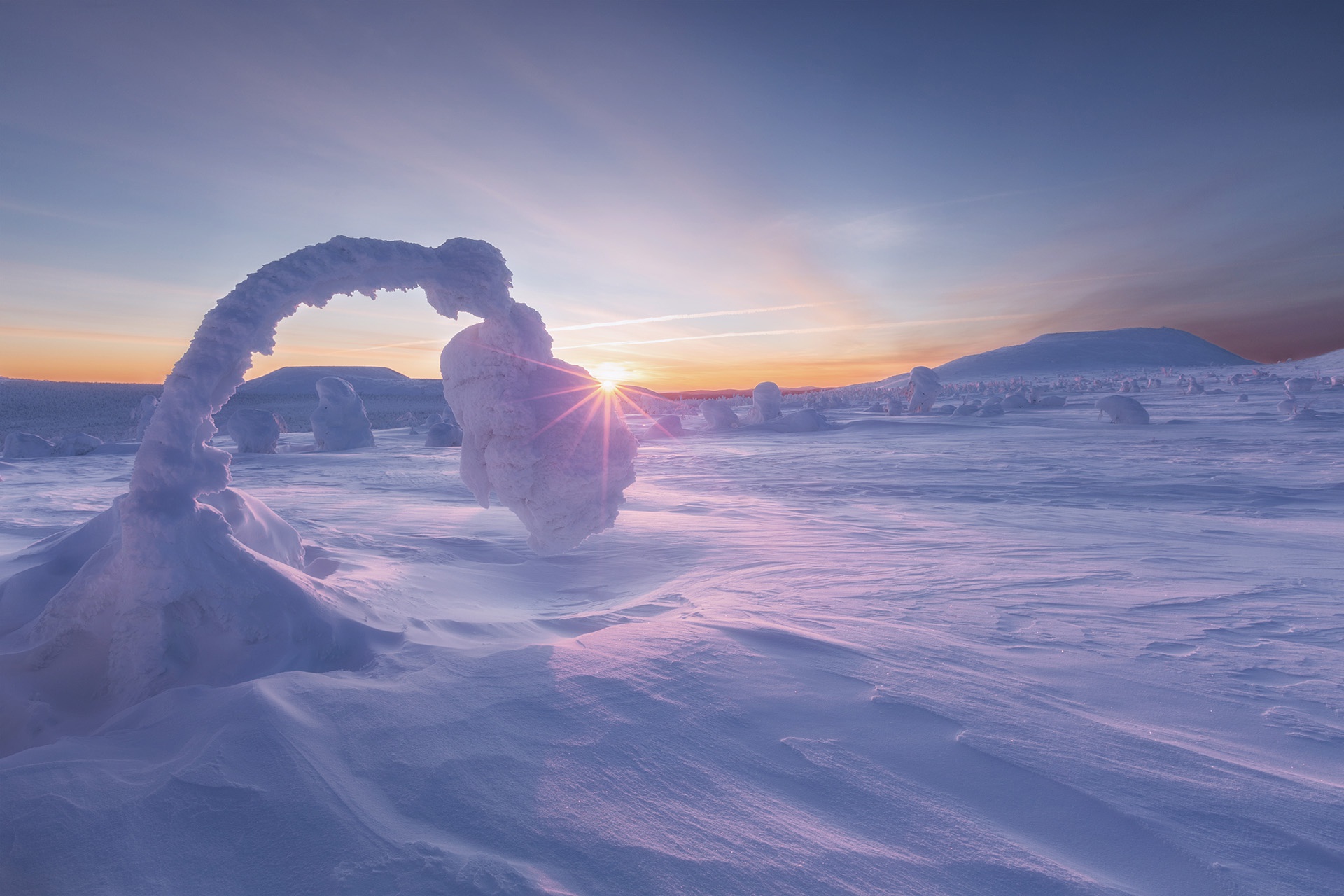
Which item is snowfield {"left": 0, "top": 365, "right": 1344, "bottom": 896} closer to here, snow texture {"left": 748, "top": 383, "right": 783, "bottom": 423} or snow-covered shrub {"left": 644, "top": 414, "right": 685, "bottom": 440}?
snow-covered shrub {"left": 644, "top": 414, "right": 685, "bottom": 440}

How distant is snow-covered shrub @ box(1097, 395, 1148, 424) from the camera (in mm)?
15484

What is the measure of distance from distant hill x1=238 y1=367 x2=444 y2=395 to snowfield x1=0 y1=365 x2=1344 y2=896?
59.5 m

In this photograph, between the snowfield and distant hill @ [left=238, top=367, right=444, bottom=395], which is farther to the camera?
distant hill @ [left=238, top=367, right=444, bottom=395]

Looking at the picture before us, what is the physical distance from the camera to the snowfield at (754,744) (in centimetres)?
128

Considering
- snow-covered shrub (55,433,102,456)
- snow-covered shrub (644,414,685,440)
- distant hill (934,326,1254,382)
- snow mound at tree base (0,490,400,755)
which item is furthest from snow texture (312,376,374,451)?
distant hill (934,326,1254,382)

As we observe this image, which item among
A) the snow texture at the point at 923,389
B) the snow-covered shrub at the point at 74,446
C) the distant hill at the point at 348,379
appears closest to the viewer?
the snow-covered shrub at the point at 74,446

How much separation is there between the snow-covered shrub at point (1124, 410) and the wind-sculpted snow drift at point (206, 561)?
18.1m

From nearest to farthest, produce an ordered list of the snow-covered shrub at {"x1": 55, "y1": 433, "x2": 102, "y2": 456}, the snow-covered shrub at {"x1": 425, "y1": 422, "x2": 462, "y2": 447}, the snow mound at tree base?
the snow mound at tree base
the snow-covered shrub at {"x1": 55, "y1": 433, "x2": 102, "y2": 456}
the snow-covered shrub at {"x1": 425, "y1": 422, "x2": 462, "y2": 447}

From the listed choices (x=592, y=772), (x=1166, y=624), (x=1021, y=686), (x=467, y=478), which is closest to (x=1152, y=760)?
(x=1021, y=686)

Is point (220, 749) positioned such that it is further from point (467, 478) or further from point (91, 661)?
point (467, 478)

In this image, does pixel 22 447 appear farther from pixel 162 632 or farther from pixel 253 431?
pixel 162 632

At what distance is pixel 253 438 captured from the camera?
1266cm

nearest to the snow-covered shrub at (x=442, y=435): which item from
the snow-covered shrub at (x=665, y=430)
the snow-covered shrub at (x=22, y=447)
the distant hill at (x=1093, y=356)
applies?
the snow-covered shrub at (x=665, y=430)

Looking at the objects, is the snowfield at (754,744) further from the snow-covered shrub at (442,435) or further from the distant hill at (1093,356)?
the distant hill at (1093,356)
